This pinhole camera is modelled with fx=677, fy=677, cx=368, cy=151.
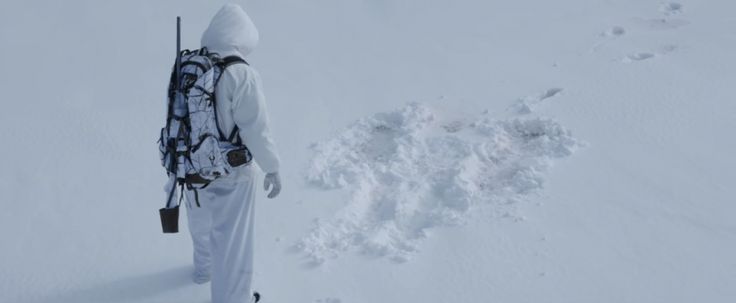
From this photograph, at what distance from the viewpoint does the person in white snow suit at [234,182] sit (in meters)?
2.56

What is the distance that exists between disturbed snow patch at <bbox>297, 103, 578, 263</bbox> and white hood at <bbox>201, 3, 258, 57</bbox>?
119 cm

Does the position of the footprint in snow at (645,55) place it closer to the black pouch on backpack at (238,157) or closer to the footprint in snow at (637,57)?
the footprint in snow at (637,57)

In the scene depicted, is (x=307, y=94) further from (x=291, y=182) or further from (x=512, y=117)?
(x=512, y=117)

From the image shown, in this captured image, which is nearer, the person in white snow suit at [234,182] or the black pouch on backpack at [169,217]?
the person in white snow suit at [234,182]

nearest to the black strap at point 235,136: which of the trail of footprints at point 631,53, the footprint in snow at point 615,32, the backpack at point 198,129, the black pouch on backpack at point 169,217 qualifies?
the backpack at point 198,129

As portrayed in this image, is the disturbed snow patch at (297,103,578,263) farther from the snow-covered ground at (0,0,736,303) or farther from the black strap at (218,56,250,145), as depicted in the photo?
the black strap at (218,56,250,145)

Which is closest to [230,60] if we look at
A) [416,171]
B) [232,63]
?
[232,63]

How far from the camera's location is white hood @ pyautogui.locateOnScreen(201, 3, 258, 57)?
2639 mm

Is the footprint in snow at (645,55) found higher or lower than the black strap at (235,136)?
lower

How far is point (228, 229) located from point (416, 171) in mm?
1495

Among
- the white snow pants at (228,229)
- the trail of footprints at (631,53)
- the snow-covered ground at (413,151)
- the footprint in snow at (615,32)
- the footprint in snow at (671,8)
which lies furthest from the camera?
the footprint in snow at (671,8)

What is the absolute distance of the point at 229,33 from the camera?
2.64 m

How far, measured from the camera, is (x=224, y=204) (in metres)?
2.79

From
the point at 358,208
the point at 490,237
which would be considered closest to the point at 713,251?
the point at 490,237
